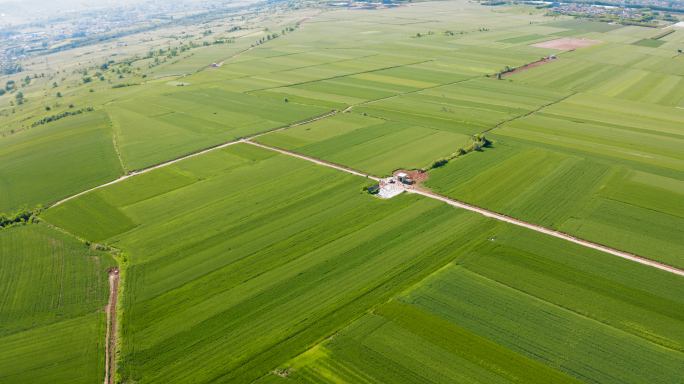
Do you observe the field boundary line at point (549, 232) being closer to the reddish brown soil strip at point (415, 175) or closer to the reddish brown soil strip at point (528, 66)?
the reddish brown soil strip at point (415, 175)

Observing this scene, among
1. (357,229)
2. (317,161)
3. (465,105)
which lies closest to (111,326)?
(357,229)

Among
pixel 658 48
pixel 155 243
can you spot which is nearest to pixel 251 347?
pixel 155 243

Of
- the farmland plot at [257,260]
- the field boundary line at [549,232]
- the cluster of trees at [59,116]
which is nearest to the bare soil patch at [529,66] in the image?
the field boundary line at [549,232]

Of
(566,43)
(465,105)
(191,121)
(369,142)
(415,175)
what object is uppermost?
(566,43)

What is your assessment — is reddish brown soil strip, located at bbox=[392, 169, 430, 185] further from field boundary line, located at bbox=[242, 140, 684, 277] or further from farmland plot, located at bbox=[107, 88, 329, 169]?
farmland plot, located at bbox=[107, 88, 329, 169]

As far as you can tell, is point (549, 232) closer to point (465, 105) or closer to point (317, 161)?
point (317, 161)

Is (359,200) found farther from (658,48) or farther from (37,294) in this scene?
(658,48)
